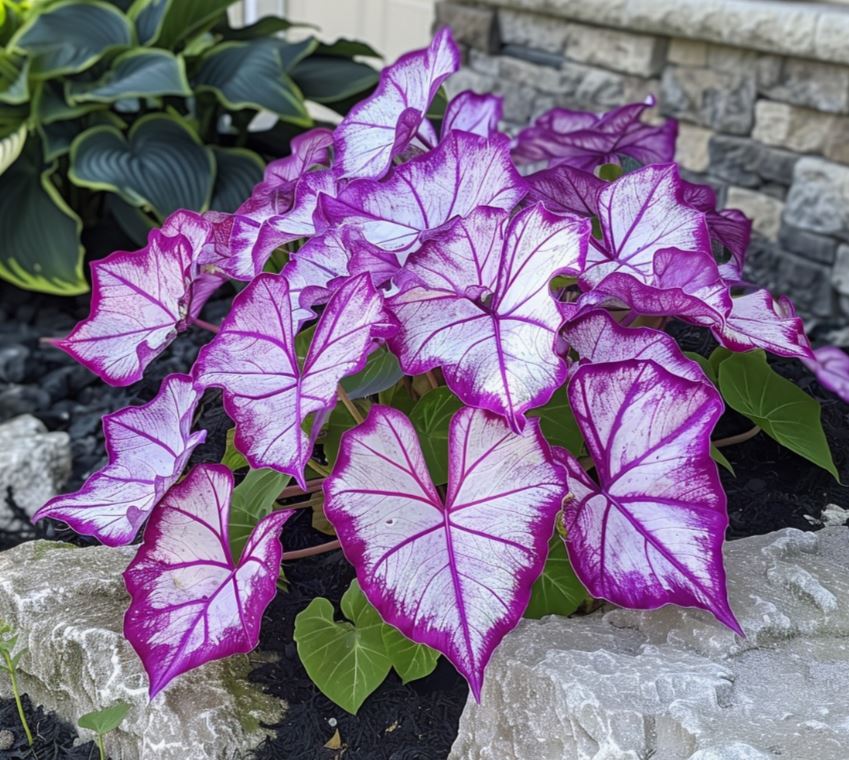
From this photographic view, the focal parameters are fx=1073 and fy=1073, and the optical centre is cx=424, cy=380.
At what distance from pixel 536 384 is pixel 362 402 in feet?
1.29

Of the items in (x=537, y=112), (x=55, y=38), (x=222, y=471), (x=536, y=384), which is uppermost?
(x=536, y=384)

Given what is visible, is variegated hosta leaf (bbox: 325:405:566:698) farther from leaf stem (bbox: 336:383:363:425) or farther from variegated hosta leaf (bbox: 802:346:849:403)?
variegated hosta leaf (bbox: 802:346:849:403)

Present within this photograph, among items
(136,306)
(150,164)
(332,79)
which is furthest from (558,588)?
(332,79)

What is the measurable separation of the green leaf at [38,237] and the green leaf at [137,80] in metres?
0.28


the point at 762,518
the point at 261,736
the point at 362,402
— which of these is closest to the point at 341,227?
the point at 362,402

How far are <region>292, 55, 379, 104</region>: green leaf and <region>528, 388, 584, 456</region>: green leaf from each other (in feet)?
7.94

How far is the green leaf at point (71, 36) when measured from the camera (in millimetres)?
3071

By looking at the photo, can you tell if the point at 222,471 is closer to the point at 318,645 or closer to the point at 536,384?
the point at 318,645

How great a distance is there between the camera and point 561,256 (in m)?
0.94

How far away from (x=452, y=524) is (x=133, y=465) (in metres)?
0.37

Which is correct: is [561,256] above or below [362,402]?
above

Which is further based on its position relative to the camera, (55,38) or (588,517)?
(55,38)

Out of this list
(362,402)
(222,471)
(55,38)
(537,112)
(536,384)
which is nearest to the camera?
(536,384)

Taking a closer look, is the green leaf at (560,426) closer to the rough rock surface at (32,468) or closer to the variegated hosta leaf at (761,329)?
the variegated hosta leaf at (761,329)
